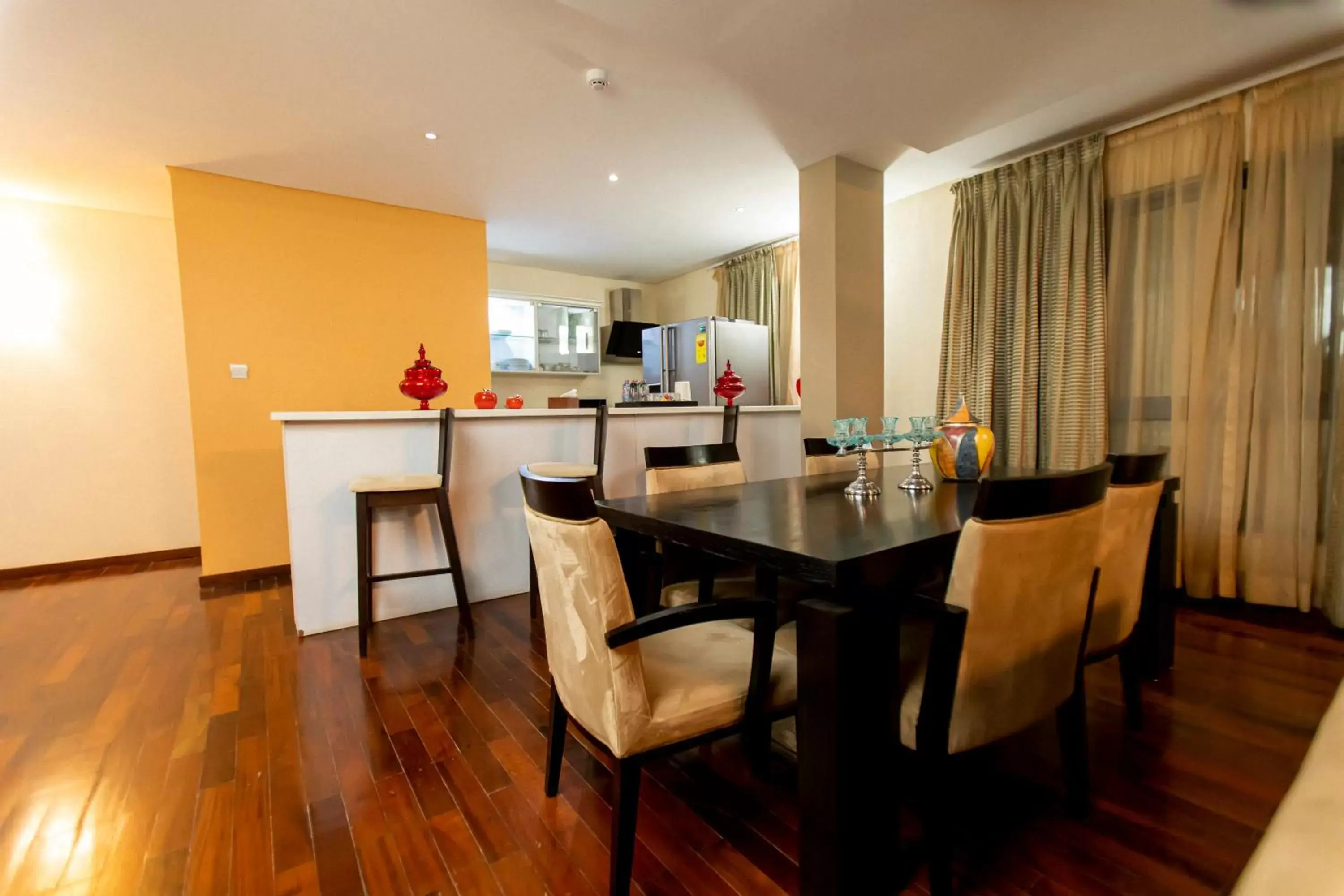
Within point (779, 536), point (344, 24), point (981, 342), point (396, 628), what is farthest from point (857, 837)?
point (981, 342)

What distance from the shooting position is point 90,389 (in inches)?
163

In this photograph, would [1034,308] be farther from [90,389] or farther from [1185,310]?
[90,389]

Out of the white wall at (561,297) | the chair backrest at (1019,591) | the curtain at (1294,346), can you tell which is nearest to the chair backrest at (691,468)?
the chair backrest at (1019,591)

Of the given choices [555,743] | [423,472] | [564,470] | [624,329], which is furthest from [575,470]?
[624,329]

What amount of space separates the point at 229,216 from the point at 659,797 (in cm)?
430

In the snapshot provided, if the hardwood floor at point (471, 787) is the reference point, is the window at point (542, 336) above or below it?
above

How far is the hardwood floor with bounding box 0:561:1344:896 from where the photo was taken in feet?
4.03

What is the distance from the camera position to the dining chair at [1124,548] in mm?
1503

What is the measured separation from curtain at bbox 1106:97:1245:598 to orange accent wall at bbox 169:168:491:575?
177 inches

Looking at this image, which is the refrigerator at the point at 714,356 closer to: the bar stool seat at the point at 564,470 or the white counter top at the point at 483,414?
the white counter top at the point at 483,414

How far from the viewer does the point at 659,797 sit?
1482 millimetres

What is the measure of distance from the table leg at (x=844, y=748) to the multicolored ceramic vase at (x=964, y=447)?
1.21 metres

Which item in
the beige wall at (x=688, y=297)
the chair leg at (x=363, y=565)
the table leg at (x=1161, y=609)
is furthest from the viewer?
the beige wall at (x=688, y=297)

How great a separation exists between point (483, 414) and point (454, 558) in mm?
780
